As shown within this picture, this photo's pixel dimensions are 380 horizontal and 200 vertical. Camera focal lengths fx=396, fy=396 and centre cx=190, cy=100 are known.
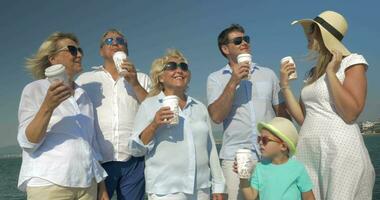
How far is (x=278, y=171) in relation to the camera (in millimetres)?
3879

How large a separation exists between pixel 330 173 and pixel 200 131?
134 centimetres

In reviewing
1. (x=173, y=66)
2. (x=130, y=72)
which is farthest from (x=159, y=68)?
(x=130, y=72)

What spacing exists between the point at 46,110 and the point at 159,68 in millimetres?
1307

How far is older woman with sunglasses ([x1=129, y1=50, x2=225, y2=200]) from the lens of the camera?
393 cm

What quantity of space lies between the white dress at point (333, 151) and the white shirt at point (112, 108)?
2052 mm

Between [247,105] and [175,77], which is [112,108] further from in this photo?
[247,105]

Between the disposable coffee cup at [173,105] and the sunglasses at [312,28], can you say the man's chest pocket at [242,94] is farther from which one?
the disposable coffee cup at [173,105]

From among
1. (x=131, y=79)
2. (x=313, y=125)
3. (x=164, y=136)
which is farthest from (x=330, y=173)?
(x=131, y=79)

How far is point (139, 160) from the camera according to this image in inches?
191

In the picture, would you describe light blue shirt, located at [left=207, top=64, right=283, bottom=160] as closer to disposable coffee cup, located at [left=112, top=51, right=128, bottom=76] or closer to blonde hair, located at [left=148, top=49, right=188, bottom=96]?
blonde hair, located at [left=148, top=49, right=188, bottom=96]

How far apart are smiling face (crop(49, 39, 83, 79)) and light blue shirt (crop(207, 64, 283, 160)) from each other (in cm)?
170

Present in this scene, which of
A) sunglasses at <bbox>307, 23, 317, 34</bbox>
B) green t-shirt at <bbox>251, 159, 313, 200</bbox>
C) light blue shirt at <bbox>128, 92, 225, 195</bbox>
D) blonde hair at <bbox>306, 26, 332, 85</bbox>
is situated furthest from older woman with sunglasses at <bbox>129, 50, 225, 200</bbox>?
sunglasses at <bbox>307, 23, 317, 34</bbox>

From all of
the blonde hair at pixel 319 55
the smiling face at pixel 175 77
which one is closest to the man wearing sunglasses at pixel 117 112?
the smiling face at pixel 175 77

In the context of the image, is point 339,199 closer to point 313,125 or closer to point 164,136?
point 313,125
